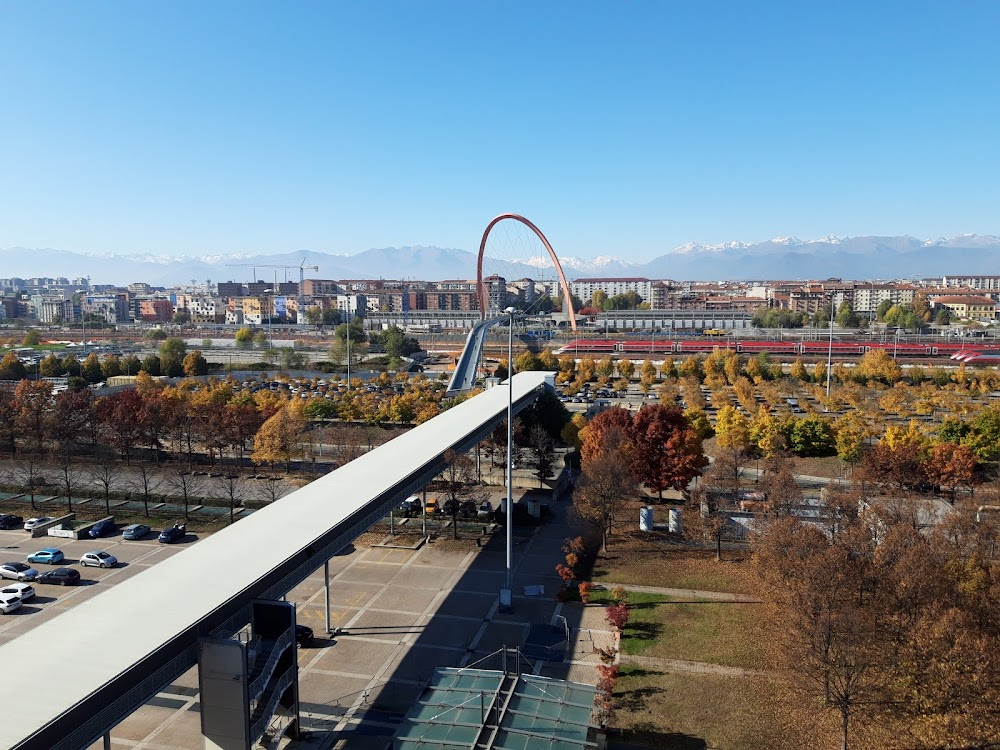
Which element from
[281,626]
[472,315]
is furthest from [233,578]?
[472,315]

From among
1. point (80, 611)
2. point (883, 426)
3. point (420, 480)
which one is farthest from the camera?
point (883, 426)

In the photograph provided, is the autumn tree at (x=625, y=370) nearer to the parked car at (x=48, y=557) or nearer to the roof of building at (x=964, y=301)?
the parked car at (x=48, y=557)

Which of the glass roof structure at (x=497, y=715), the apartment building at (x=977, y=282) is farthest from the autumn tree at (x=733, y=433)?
the apartment building at (x=977, y=282)

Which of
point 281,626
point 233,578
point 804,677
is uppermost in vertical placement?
point 233,578

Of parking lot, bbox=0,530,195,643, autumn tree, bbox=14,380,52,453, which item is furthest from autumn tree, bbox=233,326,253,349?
parking lot, bbox=0,530,195,643

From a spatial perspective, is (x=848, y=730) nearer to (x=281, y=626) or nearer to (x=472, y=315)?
(x=281, y=626)

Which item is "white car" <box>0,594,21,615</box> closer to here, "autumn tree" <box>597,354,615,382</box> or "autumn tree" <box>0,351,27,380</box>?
"autumn tree" <box>597,354,615,382</box>
